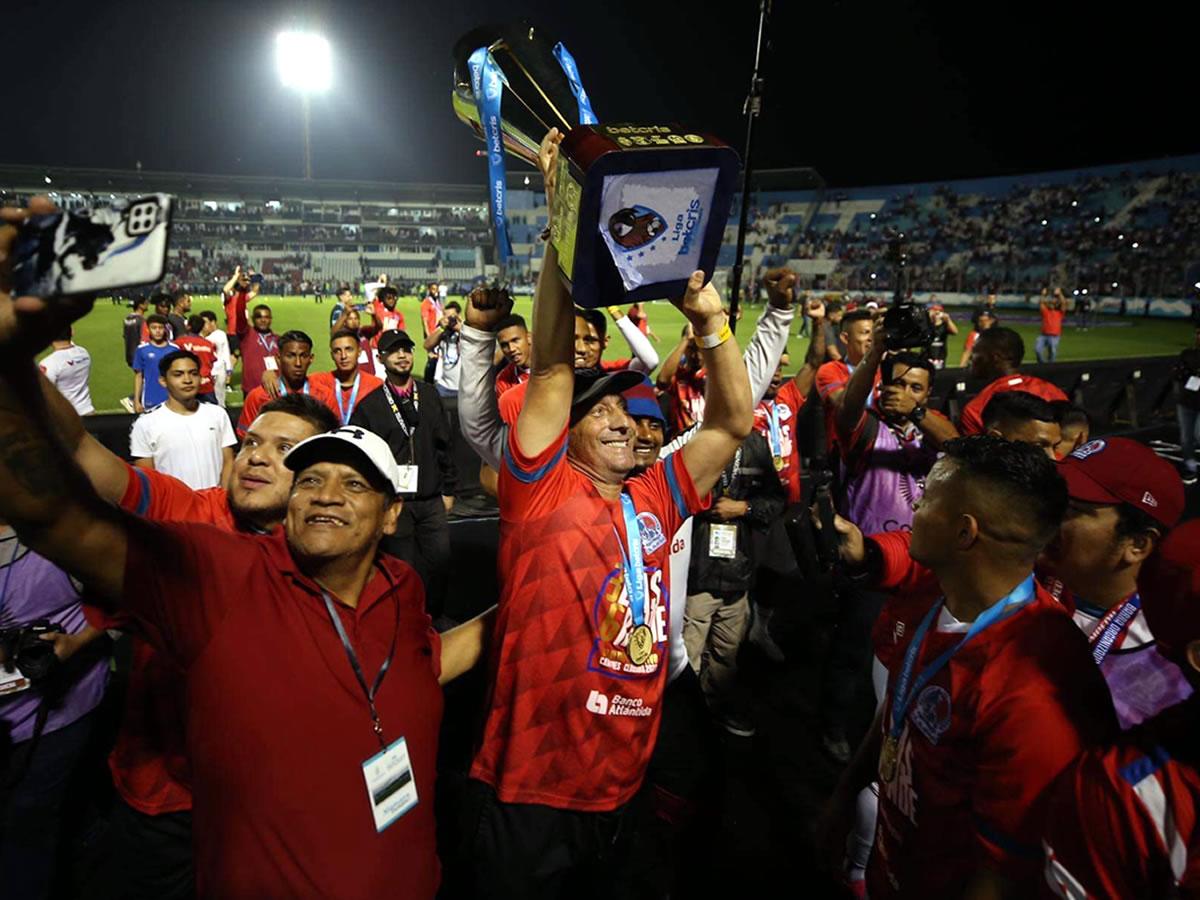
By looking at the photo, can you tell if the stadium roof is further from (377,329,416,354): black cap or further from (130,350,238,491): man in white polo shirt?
(130,350,238,491): man in white polo shirt

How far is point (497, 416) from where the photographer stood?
2.61 m

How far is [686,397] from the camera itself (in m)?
5.13

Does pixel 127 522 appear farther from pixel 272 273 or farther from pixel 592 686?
pixel 272 273

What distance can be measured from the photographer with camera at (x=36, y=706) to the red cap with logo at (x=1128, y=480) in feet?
11.8

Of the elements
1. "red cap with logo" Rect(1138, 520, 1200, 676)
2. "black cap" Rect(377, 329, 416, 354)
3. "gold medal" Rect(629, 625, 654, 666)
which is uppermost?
"black cap" Rect(377, 329, 416, 354)

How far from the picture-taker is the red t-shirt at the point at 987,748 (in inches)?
56.9

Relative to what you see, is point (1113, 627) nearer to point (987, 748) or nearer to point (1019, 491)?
point (1019, 491)

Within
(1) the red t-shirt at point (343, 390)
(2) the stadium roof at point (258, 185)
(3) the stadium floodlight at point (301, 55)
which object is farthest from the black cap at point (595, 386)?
(2) the stadium roof at point (258, 185)

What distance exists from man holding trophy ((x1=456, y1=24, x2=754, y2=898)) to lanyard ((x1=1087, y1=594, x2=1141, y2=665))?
1321 mm

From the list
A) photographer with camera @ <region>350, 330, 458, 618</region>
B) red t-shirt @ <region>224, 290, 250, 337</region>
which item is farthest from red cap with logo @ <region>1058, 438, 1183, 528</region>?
red t-shirt @ <region>224, 290, 250, 337</region>

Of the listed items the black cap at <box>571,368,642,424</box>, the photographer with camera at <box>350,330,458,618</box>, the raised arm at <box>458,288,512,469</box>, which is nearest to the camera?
the black cap at <box>571,368,642,424</box>

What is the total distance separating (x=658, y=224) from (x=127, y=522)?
1.37 meters

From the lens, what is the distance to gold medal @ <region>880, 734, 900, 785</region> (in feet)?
6.20

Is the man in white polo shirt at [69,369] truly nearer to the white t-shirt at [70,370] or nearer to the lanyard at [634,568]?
the white t-shirt at [70,370]
